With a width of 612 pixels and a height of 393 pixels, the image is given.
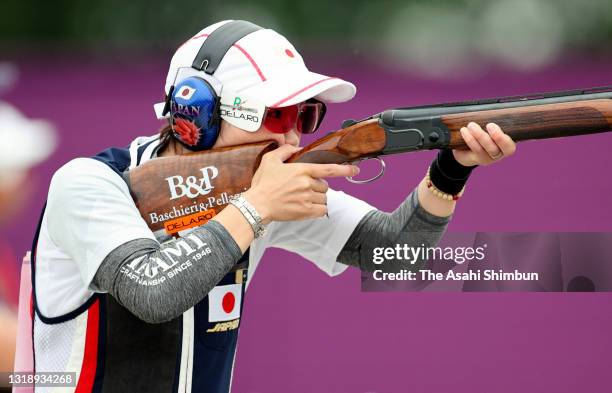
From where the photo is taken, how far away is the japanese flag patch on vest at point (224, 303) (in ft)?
7.68

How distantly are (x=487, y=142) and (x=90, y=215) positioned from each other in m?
1.04

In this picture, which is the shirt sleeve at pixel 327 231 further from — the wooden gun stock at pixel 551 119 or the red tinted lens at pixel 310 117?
the wooden gun stock at pixel 551 119

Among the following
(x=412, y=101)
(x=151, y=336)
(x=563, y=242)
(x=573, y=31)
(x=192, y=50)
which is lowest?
(x=151, y=336)

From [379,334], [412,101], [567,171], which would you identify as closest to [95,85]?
[412,101]

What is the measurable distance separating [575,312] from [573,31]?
1204 millimetres

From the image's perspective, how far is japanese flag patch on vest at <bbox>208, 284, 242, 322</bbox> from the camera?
2.34 metres

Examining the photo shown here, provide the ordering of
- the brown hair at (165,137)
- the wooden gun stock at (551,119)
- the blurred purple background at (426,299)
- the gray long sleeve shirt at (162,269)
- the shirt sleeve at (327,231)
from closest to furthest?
the gray long sleeve shirt at (162,269) < the wooden gun stock at (551,119) < the brown hair at (165,137) < the shirt sleeve at (327,231) < the blurred purple background at (426,299)

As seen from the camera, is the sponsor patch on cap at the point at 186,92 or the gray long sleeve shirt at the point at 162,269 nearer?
the gray long sleeve shirt at the point at 162,269

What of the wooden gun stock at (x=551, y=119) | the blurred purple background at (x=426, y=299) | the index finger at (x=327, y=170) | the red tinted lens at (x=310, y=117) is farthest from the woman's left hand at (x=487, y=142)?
the blurred purple background at (x=426, y=299)

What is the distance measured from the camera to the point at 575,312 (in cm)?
351

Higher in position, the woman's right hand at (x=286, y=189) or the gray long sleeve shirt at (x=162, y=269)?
the woman's right hand at (x=286, y=189)

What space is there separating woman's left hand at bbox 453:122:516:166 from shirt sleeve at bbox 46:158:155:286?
88 cm

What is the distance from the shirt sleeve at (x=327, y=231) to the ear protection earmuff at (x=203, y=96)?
45 cm

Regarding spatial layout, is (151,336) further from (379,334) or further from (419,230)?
Answer: (379,334)
